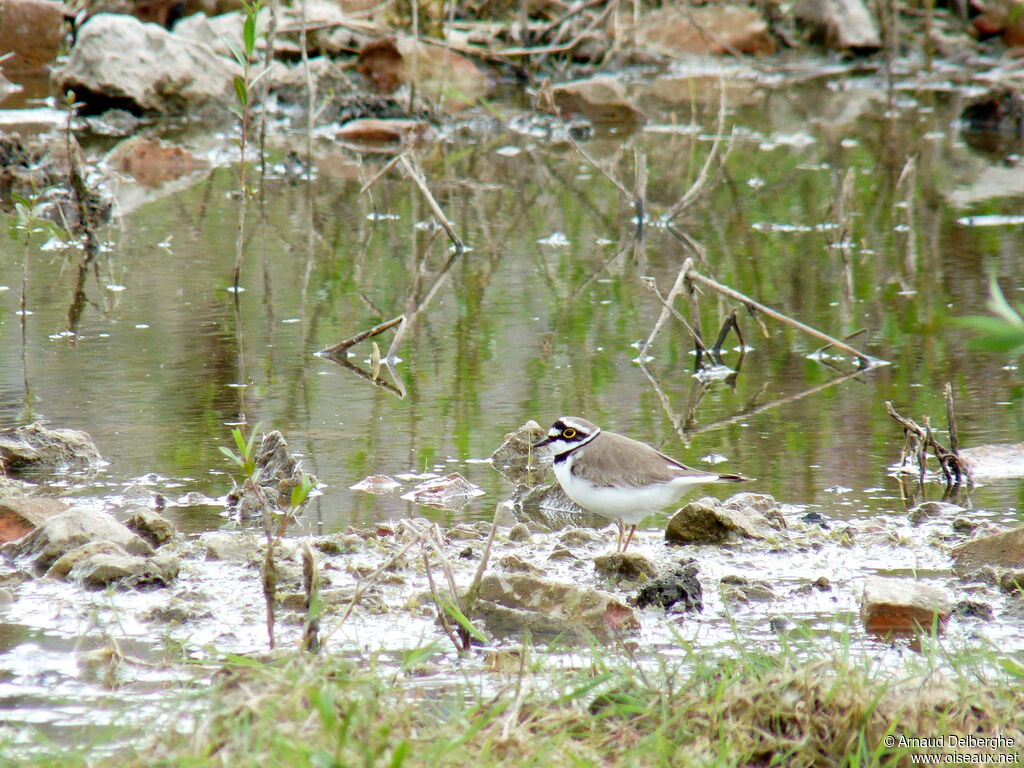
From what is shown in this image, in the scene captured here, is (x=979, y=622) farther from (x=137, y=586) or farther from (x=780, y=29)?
(x=780, y=29)

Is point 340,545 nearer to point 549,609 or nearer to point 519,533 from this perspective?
point 519,533

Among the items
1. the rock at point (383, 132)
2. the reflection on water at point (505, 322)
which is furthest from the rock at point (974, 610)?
the rock at point (383, 132)

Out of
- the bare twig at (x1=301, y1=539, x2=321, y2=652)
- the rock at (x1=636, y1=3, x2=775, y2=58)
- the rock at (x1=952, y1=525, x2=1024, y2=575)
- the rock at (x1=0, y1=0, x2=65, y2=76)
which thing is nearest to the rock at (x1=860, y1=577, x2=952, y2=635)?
the rock at (x1=952, y1=525, x2=1024, y2=575)

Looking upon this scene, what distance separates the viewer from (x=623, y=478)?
516 centimetres

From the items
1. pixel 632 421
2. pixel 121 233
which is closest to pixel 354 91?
pixel 121 233

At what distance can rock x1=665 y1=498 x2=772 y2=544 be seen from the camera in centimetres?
523

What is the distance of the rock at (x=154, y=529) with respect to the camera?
507 centimetres

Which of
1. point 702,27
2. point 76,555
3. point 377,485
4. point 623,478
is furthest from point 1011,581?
point 702,27

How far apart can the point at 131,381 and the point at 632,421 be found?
2.63 m

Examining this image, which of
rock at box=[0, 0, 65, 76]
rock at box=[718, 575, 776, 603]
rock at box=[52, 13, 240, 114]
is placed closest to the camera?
rock at box=[718, 575, 776, 603]

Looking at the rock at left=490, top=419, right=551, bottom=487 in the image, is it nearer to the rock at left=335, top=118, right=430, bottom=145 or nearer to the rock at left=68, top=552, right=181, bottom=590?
the rock at left=68, top=552, right=181, bottom=590

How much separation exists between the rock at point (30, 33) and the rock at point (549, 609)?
16.5 meters

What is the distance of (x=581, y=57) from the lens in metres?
20.2

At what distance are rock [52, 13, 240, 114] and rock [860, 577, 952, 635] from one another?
14144 mm
